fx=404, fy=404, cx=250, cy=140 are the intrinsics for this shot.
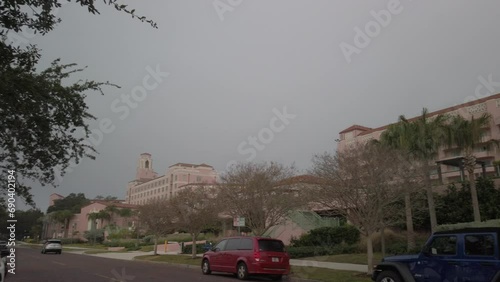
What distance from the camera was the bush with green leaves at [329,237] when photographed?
29203 millimetres

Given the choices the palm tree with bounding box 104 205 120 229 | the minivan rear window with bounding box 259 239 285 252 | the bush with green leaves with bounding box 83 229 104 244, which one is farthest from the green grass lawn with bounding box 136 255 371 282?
the palm tree with bounding box 104 205 120 229

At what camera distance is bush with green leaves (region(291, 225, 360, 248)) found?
29203 millimetres

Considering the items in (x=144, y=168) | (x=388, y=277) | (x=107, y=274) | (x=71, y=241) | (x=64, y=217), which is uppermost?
(x=144, y=168)

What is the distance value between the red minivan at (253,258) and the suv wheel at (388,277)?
6.17 m

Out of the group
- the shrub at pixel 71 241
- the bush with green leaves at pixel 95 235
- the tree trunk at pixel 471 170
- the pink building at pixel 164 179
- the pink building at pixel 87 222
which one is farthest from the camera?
the pink building at pixel 164 179

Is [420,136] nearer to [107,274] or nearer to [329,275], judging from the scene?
[329,275]

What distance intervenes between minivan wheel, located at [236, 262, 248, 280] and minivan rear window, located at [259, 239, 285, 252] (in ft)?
3.28

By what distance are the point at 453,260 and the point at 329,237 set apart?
2056 cm

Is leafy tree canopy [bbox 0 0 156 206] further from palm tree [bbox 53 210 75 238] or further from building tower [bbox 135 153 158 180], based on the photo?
building tower [bbox 135 153 158 180]

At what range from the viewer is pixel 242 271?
53.2ft

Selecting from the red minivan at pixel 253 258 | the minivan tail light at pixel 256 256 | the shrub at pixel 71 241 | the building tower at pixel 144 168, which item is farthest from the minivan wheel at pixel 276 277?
the building tower at pixel 144 168

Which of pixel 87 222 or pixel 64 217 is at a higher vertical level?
pixel 64 217

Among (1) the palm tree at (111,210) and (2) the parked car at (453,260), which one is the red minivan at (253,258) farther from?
(1) the palm tree at (111,210)

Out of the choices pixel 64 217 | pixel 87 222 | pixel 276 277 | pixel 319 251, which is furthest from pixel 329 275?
pixel 64 217
